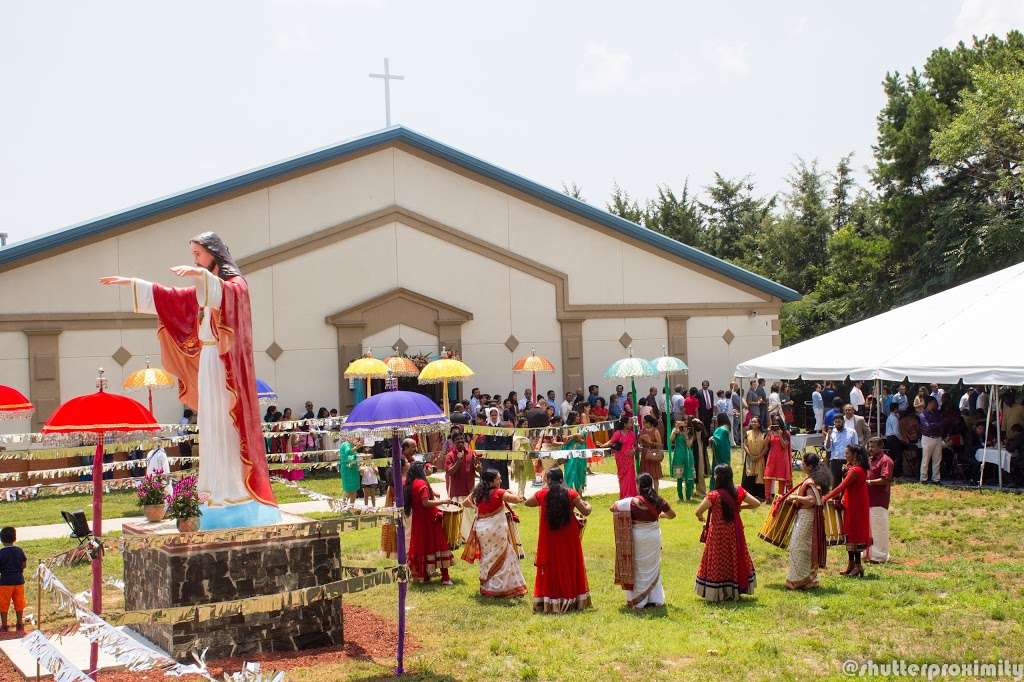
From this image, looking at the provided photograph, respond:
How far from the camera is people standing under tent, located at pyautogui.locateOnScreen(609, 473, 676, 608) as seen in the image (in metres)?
10.7

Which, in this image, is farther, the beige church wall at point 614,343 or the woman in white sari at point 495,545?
the beige church wall at point 614,343

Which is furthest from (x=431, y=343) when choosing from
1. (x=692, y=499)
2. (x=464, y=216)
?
(x=692, y=499)

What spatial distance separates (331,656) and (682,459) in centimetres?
990

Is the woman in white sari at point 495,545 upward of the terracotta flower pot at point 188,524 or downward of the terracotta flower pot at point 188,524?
downward

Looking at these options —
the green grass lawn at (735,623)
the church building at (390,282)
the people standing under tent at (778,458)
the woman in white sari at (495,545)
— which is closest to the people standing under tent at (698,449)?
the people standing under tent at (778,458)

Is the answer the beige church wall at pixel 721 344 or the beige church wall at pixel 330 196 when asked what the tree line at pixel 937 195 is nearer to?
the beige church wall at pixel 721 344

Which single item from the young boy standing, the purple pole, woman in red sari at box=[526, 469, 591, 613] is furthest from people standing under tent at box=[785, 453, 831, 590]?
the young boy standing

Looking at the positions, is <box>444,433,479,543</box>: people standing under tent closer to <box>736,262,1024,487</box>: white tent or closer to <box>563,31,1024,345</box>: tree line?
<box>736,262,1024,487</box>: white tent

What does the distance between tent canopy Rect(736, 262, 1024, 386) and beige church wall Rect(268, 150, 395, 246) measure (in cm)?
1055

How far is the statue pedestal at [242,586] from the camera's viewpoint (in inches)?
356

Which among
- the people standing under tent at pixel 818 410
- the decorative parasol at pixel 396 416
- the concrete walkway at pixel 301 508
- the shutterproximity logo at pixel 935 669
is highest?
the decorative parasol at pixel 396 416

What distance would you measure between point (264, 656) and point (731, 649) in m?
4.04

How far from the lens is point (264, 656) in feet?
30.3

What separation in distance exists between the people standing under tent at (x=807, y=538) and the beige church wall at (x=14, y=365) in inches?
707
